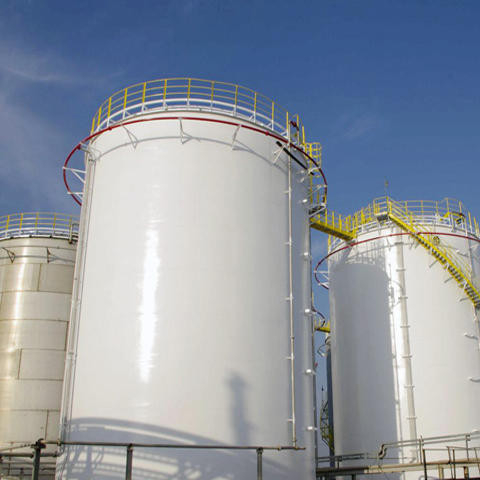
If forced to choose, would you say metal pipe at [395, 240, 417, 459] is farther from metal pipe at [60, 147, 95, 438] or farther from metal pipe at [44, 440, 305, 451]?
metal pipe at [60, 147, 95, 438]

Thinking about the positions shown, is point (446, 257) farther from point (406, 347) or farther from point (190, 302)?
point (190, 302)

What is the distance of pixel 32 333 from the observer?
22.5 metres

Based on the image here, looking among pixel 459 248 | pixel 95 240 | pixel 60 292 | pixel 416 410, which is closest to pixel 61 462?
pixel 95 240

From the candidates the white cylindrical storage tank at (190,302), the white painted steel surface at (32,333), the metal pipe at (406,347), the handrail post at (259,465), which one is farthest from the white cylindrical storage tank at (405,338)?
the white painted steel surface at (32,333)

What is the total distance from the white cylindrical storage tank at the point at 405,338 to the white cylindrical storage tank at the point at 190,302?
7.00 meters

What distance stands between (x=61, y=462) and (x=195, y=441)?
4022 mm

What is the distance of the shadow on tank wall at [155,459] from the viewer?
14.7 meters

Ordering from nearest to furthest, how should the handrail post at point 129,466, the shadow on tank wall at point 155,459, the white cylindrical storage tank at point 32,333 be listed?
the handrail post at point 129,466, the shadow on tank wall at point 155,459, the white cylindrical storage tank at point 32,333

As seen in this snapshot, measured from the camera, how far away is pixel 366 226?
26.5 metres

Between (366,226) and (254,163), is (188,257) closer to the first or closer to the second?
(254,163)

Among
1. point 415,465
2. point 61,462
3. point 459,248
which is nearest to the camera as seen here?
point 61,462

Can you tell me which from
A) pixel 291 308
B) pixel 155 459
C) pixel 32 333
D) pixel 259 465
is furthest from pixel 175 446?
pixel 32 333

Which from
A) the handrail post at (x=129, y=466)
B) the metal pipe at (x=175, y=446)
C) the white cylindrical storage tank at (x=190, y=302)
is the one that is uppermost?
the white cylindrical storage tank at (x=190, y=302)

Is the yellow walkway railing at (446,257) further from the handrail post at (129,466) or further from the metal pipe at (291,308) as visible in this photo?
the handrail post at (129,466)
